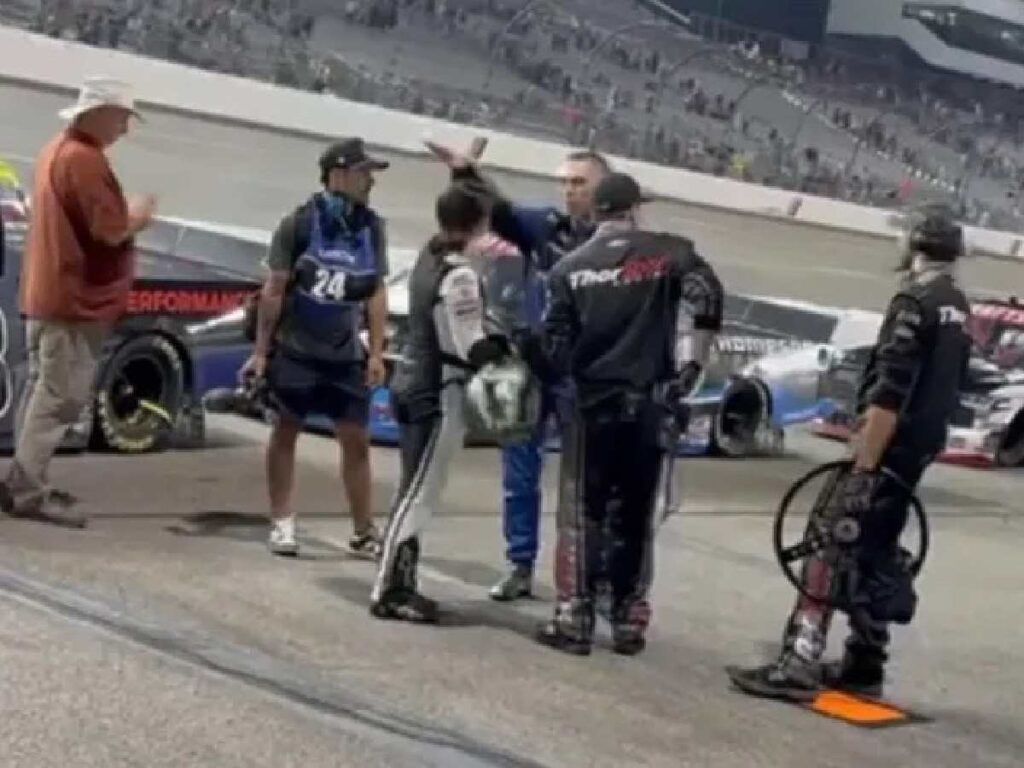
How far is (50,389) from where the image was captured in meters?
9.03

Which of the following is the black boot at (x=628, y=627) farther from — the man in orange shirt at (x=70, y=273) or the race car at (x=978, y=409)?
the race car at (x=978, y=409)

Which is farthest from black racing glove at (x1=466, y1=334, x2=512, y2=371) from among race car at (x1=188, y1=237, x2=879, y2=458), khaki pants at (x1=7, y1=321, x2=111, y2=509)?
race car at (x1=188, y1=237, x2=879, y2=458)

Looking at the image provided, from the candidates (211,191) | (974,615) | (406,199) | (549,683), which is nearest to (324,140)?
(406,199)

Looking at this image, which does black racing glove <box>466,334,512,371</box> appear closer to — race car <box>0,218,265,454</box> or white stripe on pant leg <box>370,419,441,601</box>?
white stripe on pant leg <box>370,419,441,601</box>

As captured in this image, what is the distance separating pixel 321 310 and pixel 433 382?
972mm

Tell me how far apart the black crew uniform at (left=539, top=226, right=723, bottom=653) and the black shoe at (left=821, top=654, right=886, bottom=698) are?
2.38 feet

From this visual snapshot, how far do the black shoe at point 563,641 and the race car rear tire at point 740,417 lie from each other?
23.7 ft

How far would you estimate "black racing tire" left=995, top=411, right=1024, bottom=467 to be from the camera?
1673 centimetres

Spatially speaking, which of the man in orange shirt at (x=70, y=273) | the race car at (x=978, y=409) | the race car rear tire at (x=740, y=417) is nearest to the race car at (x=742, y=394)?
the race car rear tire at (x=740, y=417)

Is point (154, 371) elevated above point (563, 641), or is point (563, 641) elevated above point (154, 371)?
point (154, 371)

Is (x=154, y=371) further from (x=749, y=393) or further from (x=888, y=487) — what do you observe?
(x=749, y=393)

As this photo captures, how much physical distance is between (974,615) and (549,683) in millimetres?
3206

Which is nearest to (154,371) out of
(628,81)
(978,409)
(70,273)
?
(70,273)

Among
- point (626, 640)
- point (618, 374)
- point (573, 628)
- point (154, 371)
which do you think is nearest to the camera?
point (618, 374)
